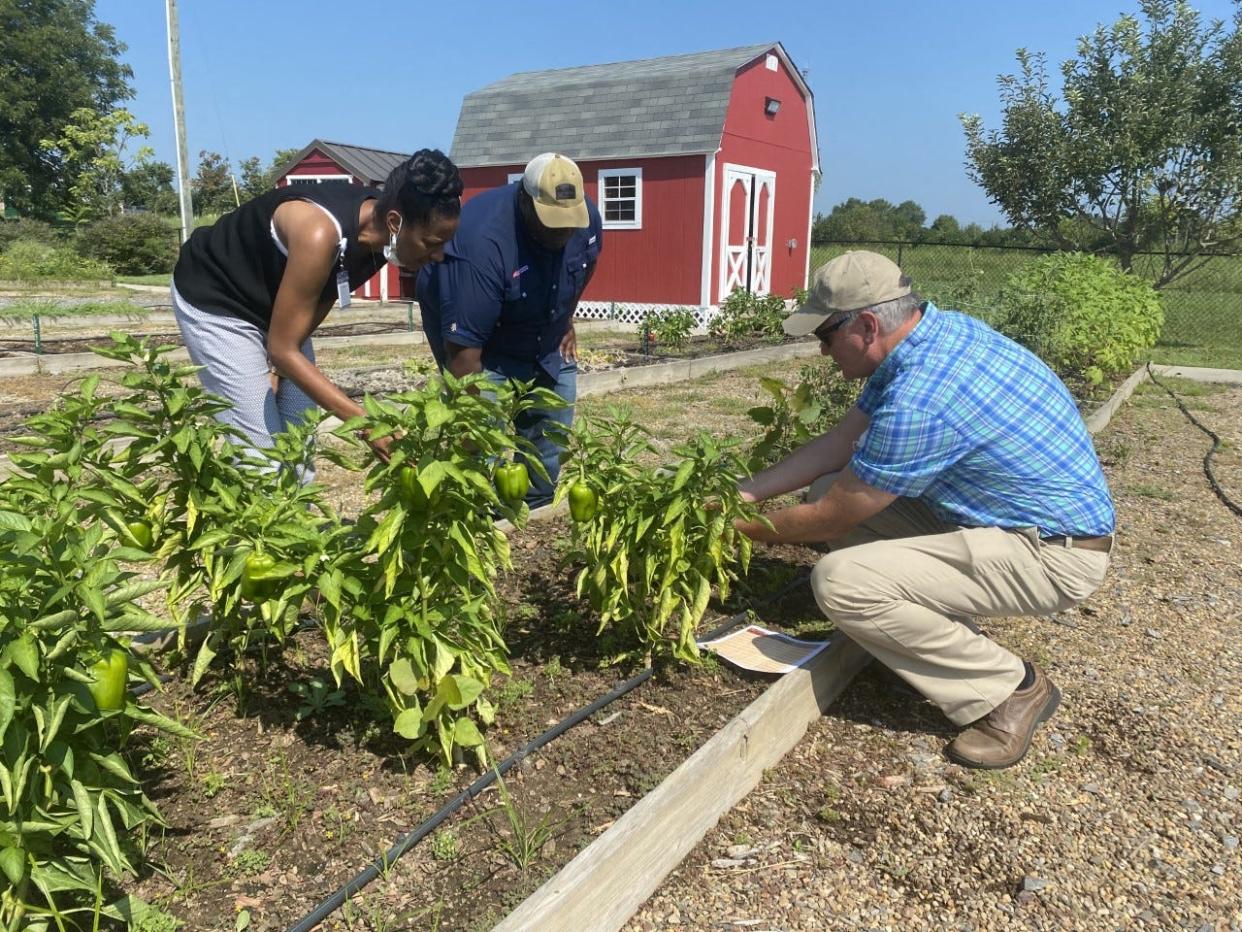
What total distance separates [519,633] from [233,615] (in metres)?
1.07

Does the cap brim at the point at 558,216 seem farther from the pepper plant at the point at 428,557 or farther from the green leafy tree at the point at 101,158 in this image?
the green leafy tree at the point at 101,158

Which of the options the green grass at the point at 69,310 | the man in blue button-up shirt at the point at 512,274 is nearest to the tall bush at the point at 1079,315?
the man in blue button-up shirt at the point at 512,274

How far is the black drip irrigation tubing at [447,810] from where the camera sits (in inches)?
76.8

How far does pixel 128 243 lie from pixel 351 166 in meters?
10.7

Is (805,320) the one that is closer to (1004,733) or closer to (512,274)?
(512,274)

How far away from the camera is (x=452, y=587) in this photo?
235 centimetres

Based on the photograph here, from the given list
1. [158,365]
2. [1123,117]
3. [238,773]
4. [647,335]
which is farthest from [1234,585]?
[1123,117]

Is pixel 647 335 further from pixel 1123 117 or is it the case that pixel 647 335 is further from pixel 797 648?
pixel 797 648

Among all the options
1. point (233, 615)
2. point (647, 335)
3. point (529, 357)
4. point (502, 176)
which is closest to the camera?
point (233, 615)

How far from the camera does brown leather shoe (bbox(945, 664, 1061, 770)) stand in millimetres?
2768

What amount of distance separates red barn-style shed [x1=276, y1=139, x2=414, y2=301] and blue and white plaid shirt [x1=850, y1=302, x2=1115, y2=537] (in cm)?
1833

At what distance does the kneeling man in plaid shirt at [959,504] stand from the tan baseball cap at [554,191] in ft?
Result: 3.32

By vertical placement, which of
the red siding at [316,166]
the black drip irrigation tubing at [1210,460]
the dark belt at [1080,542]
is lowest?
the black drip irrigation tubing at [1210,460]

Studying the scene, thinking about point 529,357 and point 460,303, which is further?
point 529,357
